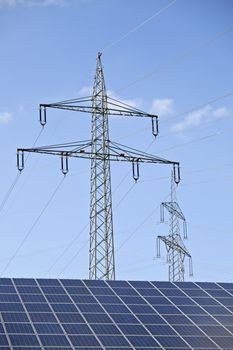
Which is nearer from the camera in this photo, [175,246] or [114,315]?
[114,315]

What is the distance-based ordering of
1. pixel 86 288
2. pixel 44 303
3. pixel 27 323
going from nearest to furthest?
1. pixel 27 323
2. pixel 44 303
3. pixel 86 288

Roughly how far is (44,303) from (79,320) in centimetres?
227

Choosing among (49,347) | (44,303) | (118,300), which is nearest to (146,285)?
(118,300)

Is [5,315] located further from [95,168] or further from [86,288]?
[95,168]

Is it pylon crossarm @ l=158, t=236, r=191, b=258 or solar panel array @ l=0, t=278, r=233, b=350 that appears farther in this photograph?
pylon crossarm @ l=158, t=236, r=191, b=258

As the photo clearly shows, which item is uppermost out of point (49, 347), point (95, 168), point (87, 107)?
point (87, 107)

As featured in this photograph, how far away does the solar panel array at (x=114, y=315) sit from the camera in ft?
120

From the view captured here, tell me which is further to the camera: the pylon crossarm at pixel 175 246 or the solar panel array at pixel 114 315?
the pylon crossarm at pixel 175 246

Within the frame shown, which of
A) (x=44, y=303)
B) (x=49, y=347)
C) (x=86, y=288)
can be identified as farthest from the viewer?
(x=86, y=288)

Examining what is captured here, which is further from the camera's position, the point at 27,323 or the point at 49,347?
the point at 27,323

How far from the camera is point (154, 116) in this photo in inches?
2041

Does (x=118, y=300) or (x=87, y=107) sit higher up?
(x=87, y=107)

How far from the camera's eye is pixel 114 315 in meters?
39.8

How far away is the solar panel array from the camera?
36594 mm
